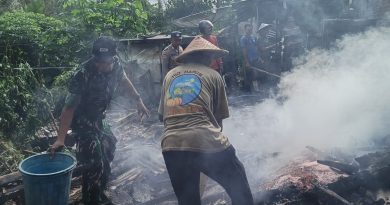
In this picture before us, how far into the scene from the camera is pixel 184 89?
11.9 feet

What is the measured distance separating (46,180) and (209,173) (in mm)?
1917

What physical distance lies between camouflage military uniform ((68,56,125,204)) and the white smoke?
2876 mm

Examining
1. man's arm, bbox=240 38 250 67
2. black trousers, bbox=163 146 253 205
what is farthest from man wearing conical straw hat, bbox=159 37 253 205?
man's arm, bbox=240 38 250 67

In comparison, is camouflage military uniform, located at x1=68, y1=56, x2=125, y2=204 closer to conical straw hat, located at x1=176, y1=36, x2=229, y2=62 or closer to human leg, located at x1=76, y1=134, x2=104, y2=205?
human leg, located at x1=76, y1=134, x2=104, y2=205

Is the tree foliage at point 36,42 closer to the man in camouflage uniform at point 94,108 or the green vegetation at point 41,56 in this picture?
the green vegetation at point 41,56

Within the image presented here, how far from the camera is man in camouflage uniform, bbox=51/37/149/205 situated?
4.93 meters

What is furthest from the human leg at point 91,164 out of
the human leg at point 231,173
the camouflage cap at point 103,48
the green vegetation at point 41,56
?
the human leg at point 231,173

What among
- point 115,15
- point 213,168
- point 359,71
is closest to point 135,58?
point 115,15

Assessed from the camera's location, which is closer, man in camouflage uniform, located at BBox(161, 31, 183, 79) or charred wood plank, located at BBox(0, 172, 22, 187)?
charred wood plank, located at BBox(0, 172, 22, 187)

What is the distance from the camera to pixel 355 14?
15398 millimetres

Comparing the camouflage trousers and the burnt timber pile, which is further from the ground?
the camouflage trousers

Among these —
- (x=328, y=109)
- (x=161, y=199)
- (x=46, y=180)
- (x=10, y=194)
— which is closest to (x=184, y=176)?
(x=46, y=180)

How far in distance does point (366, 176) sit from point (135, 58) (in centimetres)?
836

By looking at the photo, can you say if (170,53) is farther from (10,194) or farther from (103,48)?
(10,194)
